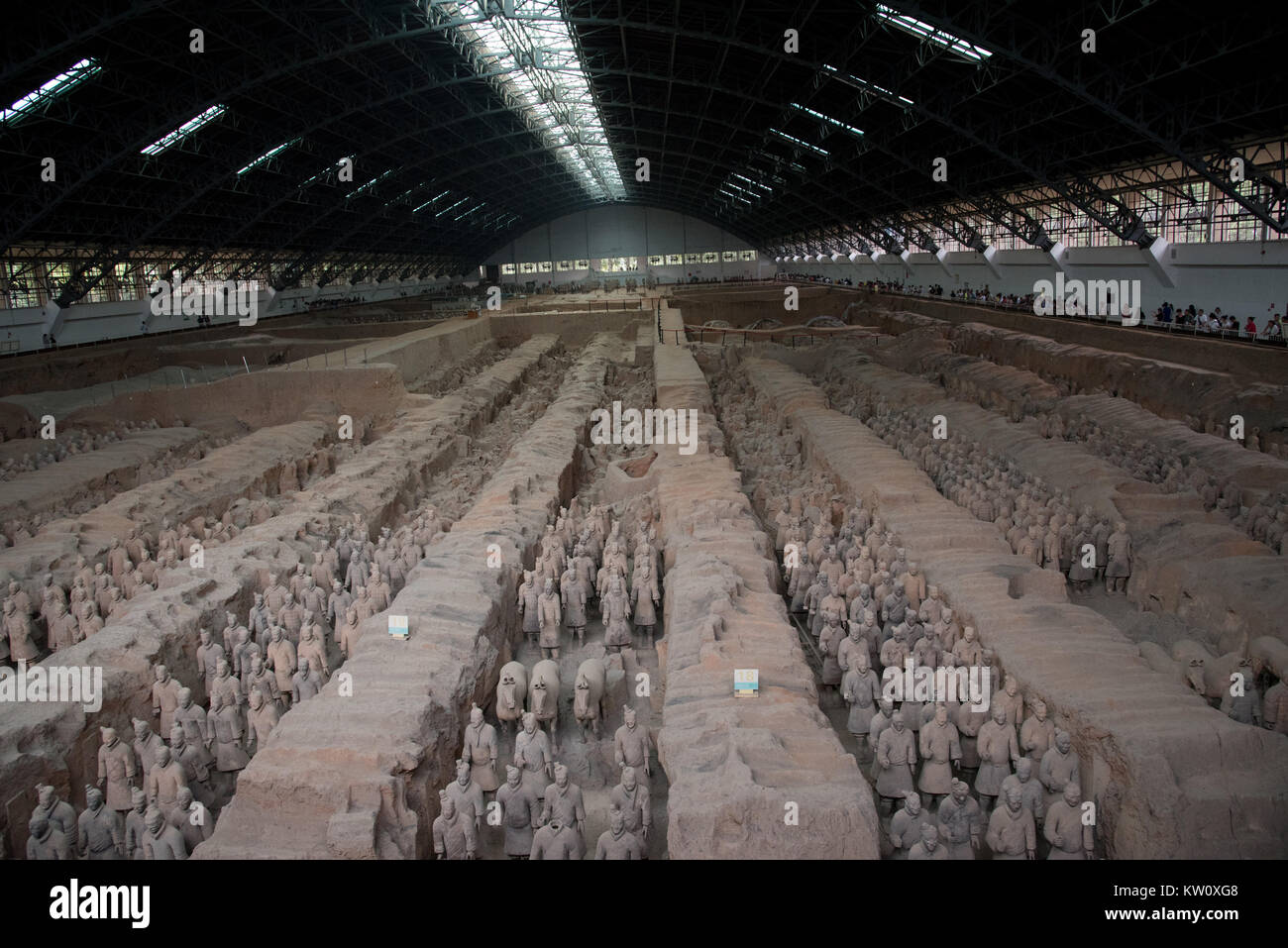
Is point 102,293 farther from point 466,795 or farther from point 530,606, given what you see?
point 466,795

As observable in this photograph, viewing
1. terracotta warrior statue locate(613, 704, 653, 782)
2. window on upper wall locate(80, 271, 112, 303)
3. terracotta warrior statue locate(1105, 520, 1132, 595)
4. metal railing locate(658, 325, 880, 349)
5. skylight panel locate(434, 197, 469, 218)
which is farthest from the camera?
skylight panel locate(434, 197, 469, 218)

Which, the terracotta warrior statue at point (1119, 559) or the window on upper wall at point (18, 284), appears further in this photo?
the window on upper wall at point (18, 284)

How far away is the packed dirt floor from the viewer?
14.2ft

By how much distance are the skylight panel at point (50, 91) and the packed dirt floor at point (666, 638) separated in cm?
675

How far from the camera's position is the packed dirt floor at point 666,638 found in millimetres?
4336

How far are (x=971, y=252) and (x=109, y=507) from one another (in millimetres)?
26808

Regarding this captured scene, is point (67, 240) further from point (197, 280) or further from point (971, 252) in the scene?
point (971, 252)

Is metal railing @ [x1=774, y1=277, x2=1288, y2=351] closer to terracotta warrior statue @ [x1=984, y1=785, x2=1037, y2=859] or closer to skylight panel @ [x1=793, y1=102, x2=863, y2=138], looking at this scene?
skylight panel @ [x1=793, y1=102, x2=863, y2=138]

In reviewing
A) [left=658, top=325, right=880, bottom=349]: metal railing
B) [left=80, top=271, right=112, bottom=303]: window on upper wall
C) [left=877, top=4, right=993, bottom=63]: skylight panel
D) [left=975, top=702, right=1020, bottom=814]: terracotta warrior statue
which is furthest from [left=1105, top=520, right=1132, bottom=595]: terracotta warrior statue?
[left=80, top=271, right=112, bottom=303]: window on upper wall

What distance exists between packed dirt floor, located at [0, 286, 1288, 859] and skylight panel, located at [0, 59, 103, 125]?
6.75 meters

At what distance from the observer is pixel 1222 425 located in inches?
502

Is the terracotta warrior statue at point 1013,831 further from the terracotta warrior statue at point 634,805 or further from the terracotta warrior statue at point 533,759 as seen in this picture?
Result: the terracotta warrior statue at point 533,759

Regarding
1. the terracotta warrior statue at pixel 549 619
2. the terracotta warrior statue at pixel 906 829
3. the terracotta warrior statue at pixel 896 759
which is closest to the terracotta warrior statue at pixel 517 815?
the terracotta warrior statue at pixel 906 829

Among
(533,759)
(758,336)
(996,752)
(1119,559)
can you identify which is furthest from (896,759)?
(758,336)
